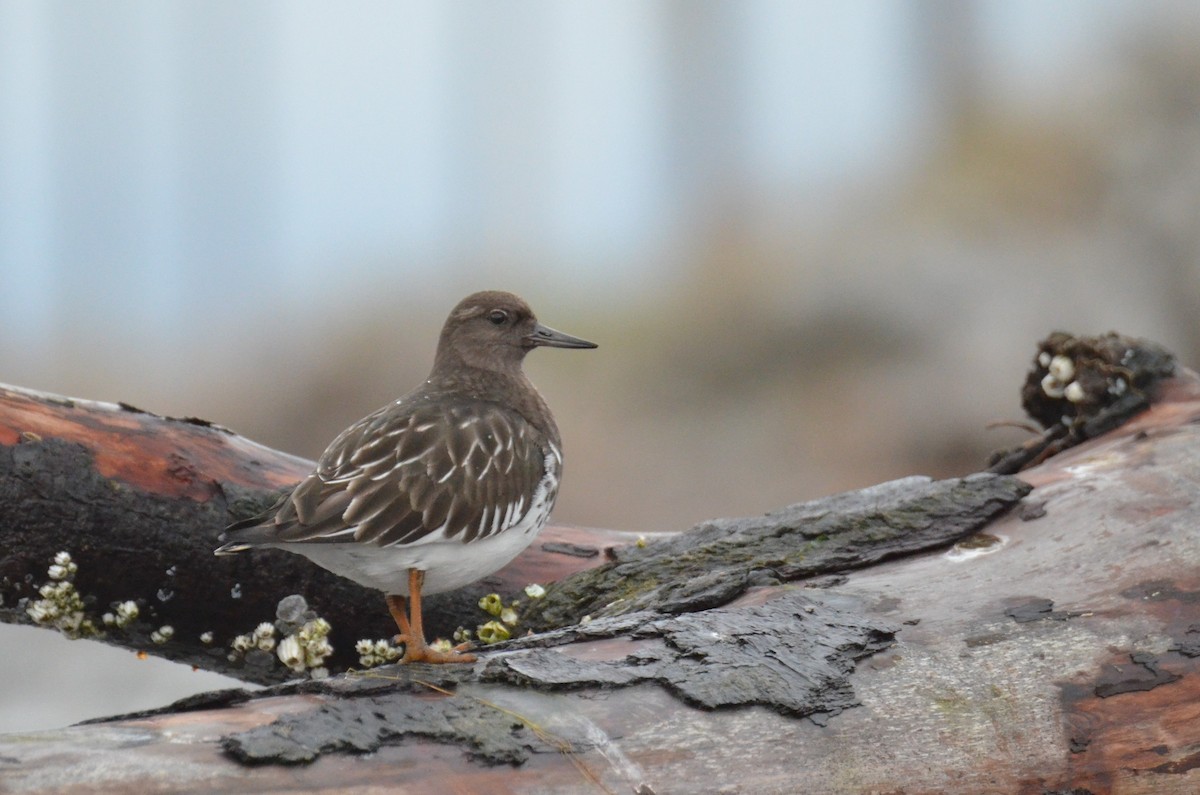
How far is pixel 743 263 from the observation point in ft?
41.5

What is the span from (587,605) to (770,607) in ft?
3.41

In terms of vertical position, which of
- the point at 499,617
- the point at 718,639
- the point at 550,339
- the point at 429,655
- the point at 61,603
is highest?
the point at 550,339

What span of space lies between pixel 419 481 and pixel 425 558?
24cm

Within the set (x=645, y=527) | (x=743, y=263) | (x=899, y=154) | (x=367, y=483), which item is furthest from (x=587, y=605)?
(x=899, y=154)

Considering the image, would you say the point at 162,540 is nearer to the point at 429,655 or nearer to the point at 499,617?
the point at 499,617

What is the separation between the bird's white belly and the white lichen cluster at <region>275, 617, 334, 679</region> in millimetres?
579

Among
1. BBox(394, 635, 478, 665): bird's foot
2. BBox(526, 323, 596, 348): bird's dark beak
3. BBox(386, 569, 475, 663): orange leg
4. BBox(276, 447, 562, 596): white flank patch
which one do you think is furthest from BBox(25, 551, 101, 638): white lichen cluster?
BBox(526, 323, 596, 348): bird's dark beak

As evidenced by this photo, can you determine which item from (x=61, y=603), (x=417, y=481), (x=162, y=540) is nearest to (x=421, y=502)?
(x=417, y=481)

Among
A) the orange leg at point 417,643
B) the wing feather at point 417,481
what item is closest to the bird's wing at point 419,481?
the wing feather at point 417,481

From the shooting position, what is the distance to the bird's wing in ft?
11.7

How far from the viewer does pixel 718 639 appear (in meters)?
3.17

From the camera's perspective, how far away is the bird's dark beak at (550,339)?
495cm

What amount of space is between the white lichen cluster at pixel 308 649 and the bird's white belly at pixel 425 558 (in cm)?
58

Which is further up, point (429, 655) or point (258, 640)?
point (429, 655)
